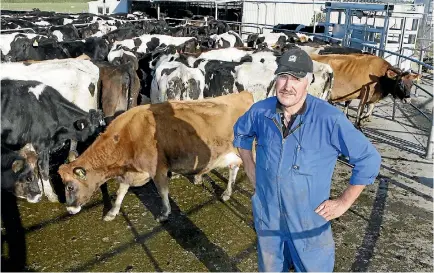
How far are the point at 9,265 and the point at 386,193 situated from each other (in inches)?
205

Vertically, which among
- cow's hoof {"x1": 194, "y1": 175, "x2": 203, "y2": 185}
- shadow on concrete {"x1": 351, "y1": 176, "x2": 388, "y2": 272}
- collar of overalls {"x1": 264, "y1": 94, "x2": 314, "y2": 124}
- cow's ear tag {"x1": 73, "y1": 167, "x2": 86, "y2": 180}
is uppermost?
collar of overalls {"x1": 264, "y1": 94, "x2": 314, "y2": 124}

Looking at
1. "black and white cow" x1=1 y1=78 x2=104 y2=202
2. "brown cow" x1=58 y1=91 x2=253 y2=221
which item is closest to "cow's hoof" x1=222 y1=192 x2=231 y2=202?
"brown cow" x1=58 y1=91 x2=253 y2=221

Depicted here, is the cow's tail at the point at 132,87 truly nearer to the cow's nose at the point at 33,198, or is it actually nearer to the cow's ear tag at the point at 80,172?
the cow's nose at the point at 33,198

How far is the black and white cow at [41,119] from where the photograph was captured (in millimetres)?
6621

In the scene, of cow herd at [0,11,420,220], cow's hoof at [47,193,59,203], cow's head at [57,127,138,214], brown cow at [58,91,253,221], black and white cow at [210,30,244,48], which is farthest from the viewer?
black and white cow at [210,30,244,48]

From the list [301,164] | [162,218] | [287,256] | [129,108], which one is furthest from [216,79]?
[301,164]

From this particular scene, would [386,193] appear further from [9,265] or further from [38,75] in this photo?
[38,75]

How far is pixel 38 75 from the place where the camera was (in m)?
7.25

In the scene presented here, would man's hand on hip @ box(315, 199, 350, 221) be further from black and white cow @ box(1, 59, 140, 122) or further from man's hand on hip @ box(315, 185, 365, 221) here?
black and white cow @ box(1, 59, 140, 122)

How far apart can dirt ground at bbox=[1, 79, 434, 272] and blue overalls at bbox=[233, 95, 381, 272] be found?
167cm

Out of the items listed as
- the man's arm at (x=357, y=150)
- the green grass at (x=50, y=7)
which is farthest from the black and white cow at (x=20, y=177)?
the green grass at (x=50, y=7)

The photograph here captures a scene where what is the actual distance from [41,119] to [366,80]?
694cm

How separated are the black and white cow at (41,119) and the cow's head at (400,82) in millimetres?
6466

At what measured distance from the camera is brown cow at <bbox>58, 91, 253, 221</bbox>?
509 centimetres
